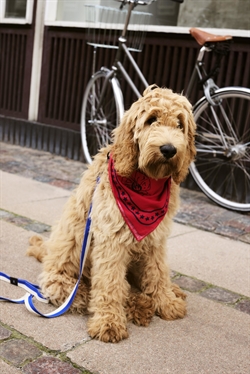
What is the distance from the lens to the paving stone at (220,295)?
10.4 feet

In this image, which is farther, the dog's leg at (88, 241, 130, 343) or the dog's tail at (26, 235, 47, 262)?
the dog's tail at (26, 235, 47, 262)

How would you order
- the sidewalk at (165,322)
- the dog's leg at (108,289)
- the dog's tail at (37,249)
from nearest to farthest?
the sidewalk at (165,322) < the dog's leg at (108,289) < the dog's tail at (37,249)

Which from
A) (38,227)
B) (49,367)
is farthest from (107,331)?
(38,227)

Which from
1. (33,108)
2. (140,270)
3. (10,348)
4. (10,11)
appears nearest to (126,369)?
(10,348)

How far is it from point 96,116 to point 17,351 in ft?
13.9

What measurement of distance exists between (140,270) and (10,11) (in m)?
6.17

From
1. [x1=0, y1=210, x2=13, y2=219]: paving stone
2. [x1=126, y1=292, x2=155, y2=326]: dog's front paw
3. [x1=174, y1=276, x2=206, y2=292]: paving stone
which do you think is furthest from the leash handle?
[x1=0, y1=210, x2=13, y2=219]: paving stone

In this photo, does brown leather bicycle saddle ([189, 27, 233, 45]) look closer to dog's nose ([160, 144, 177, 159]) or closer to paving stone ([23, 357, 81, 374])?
dog's nose ([160, 144, 177, 159])

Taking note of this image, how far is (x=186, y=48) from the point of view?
602 cm

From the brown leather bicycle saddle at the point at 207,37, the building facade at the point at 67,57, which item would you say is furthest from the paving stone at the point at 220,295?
the building facade at the point at 67,57

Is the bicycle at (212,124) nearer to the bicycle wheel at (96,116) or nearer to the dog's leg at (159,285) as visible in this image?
the bicycle wheel at (96,116)

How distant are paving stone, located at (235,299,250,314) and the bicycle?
1866 millimetres

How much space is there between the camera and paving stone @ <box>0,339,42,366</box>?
2.29m

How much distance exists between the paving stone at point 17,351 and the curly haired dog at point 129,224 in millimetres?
330
